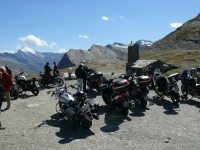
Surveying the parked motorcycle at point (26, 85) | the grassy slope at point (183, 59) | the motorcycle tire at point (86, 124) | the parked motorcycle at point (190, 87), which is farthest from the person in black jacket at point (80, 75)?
the grassy slope at point (183, 59)

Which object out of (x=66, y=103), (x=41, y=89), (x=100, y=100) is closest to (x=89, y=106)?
(x=66, y=103)

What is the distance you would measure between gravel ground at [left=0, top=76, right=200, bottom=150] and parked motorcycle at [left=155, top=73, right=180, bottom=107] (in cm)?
101

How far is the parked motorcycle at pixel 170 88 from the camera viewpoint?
19.8 m

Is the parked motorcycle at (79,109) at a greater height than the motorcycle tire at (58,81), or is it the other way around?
the motorcycle tire at (58,81)

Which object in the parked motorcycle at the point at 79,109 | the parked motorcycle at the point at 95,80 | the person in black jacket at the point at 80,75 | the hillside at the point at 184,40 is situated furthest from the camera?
the hillside at the point at 184,40

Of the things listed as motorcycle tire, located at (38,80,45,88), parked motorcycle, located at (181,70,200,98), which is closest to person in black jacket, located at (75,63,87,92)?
motorcycle tire, located at (38,80,45,88)

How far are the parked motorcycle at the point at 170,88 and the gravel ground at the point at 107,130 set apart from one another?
1009mm

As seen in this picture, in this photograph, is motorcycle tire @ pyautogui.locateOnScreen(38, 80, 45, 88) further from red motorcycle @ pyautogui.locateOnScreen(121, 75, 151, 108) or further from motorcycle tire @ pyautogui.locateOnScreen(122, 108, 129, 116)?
motorcycle tire @ pyautogui.locateOnScreen(122, 108, 129, 116)

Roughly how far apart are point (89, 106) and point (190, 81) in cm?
987

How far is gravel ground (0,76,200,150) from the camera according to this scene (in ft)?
40.7

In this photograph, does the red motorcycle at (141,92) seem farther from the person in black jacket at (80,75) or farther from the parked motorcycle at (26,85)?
the parked motorcycle at (26,85)

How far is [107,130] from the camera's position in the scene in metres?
14.4

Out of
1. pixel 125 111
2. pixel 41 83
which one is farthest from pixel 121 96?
pixel 41 83

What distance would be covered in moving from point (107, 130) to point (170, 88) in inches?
295
